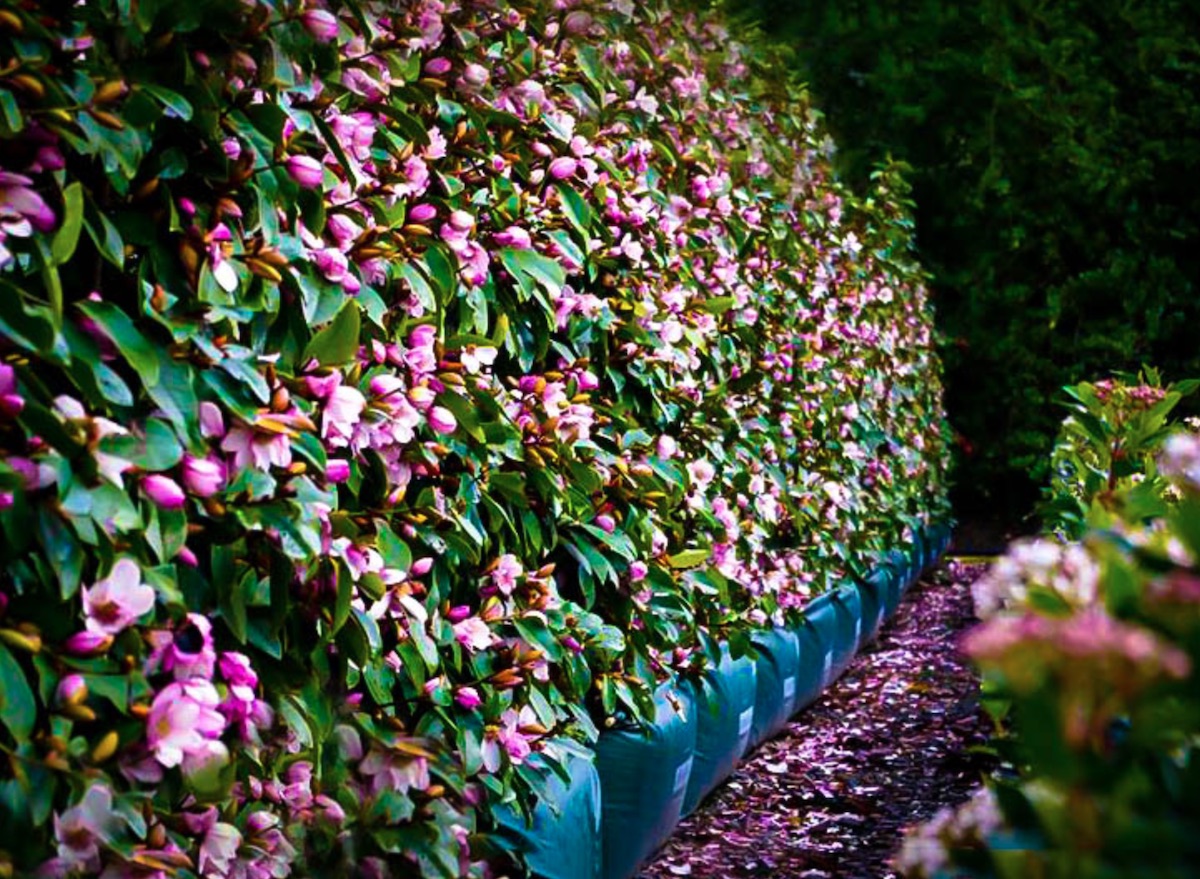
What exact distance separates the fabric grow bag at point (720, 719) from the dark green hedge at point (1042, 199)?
560 centimetres

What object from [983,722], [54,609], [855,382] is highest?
[54,609]

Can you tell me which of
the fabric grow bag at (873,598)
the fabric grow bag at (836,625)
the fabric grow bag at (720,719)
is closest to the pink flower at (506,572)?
the fabric grow bag at (720,719)

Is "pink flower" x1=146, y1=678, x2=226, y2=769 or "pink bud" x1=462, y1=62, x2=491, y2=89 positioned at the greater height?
"pink bud" x1=462, y1=62, x2=491, y2=89

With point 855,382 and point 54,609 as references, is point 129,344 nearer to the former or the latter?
point 54,609

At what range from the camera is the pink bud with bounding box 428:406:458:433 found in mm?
2023

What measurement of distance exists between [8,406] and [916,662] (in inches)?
204

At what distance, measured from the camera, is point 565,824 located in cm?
263

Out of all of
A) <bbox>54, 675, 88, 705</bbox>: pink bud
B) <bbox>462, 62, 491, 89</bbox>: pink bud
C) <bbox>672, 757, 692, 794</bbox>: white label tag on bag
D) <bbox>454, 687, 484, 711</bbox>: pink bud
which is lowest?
<bbox>672, 757, 692, 794</bbox>: white label tag on bag

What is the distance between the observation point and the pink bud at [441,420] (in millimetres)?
2023

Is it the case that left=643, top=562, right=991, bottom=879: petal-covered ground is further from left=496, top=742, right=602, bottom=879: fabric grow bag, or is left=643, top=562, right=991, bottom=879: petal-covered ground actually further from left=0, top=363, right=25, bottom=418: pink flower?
left=0, top=363, right=25, bottom=418: pink flower

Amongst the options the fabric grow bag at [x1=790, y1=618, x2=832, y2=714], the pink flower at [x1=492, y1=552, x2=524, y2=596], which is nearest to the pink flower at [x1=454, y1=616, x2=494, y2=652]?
the pink flower at [x1=492, y1=552, x2=524, y2=596]

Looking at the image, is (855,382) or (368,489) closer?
(368,489)

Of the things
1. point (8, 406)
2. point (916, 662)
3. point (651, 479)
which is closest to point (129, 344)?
point (8, 406)

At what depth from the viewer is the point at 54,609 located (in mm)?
1447
